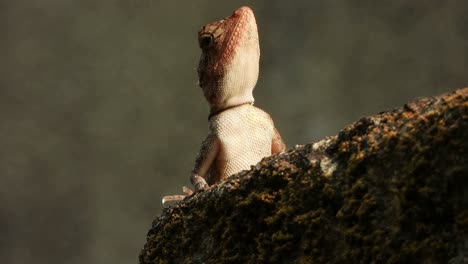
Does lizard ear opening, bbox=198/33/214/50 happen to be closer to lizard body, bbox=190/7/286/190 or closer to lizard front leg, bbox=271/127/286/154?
lizard body, bbox=190/7/286/190

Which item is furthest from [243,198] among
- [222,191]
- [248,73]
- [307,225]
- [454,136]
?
[248,73]

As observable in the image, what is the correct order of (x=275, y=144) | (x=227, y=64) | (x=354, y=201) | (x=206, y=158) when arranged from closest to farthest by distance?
1. (x=354, y=201)
2. (x=206, y=158)
3. (x=227, y=64)
4. (x=275, y=144)

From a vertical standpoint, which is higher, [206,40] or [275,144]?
[206,40]

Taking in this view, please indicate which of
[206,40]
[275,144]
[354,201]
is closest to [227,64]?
[206,40]

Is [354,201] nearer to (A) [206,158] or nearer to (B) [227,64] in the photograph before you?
(A) [206,158]

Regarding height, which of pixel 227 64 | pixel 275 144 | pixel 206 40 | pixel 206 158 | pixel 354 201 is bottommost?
pixel 354 201

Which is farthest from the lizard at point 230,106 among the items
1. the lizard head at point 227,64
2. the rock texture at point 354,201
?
the rock texture at point 354,201

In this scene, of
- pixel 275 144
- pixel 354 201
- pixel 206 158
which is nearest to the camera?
pixel 354 201
